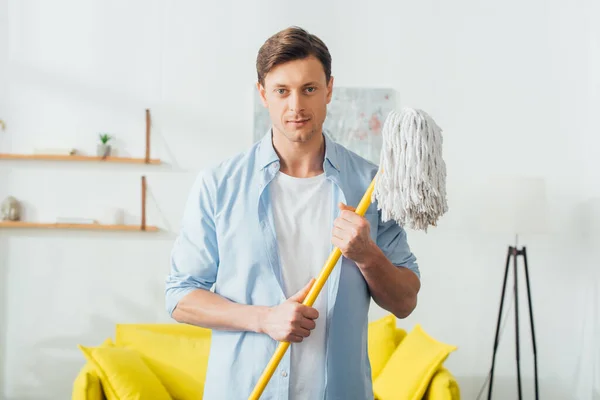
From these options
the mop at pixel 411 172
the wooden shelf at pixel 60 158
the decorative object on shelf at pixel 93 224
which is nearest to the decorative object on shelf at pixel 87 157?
the wooden shelf at pixel 60 158

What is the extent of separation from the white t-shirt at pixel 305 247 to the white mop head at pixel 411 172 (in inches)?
8.0

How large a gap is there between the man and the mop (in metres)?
0.09

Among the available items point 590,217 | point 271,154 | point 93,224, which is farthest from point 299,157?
point 590,217

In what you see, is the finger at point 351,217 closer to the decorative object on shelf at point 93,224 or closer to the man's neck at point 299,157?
the man's neck at point 299,157

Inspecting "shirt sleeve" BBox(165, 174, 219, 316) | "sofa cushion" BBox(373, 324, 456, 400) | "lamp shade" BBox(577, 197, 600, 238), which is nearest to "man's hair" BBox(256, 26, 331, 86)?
"shirt sleeve" BBox(165, 174, 219, 316)

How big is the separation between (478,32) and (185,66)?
1.77 metres

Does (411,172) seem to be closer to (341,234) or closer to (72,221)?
(341,234)

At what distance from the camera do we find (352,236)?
1.22m

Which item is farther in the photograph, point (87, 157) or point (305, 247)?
point (87, 157)

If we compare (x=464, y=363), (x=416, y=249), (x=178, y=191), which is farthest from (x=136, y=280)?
(x=464, y=363)

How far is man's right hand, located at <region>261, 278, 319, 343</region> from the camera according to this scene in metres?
1.25

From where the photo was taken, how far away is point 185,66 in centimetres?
395

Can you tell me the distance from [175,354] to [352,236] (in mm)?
2391

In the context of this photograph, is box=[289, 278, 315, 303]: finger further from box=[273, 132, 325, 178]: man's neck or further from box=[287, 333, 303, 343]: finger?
box=[273, 132, 325, 178]: man's neck
